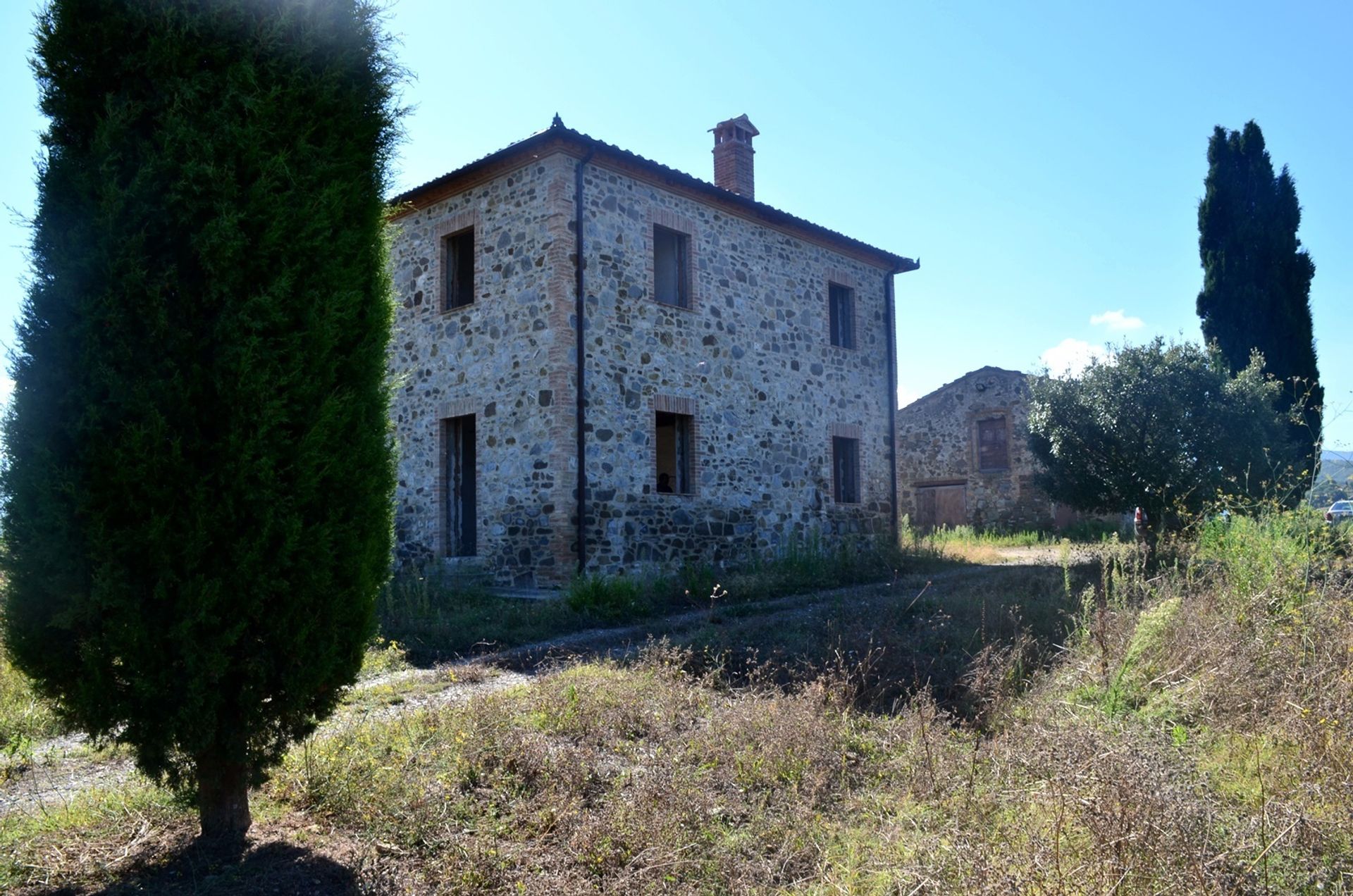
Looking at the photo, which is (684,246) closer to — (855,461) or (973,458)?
(855,461)

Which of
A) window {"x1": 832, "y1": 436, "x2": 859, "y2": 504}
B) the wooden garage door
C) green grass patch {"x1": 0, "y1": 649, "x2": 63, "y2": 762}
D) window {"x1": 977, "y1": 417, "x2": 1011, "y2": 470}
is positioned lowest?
green grass patch {"x1": 0, "y1": 649, "x2": 63, "y2": 762}

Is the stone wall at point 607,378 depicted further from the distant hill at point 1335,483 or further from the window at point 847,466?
the distant hill at point 1335,483

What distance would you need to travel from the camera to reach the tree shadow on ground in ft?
10.1

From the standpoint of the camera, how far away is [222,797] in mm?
3520

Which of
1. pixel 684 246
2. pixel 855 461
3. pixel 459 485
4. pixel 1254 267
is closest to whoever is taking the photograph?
pixel 459 485

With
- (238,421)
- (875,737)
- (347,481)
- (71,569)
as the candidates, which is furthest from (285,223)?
(875,737)

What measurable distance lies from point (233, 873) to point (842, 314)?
13.4 metres

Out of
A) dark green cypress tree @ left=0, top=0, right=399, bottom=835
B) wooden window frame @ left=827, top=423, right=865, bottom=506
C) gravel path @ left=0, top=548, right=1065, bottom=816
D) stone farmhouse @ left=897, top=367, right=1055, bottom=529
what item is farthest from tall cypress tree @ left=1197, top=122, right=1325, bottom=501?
dark green cypress tree @ left=0, top=0, right=399, bottom=835

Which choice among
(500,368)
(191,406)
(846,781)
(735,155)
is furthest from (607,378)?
(191,406)

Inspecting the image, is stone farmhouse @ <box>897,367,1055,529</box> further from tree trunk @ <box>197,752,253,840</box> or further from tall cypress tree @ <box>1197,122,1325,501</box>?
tree trunk @ <box>197,752,253,840</box>

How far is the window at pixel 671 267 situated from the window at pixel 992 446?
42.2 ft

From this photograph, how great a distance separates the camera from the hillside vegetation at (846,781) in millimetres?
3002

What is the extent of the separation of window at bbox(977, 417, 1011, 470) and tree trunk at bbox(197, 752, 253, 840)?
21415mm

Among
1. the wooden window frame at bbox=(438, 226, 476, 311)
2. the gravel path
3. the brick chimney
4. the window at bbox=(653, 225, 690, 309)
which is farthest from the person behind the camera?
the brick chimney
